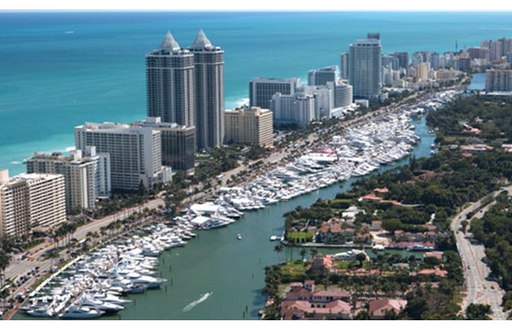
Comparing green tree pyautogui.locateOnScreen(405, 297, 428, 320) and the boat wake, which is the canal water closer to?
the boat wake

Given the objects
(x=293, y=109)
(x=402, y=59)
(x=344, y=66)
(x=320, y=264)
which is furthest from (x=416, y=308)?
(x=402, y=59)

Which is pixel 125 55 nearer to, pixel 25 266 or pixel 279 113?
pixel 279 113

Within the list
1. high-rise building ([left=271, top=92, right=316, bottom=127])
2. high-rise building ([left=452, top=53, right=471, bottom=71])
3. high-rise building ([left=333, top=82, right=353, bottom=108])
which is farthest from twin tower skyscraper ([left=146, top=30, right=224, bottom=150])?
high-rise building ([left=452, top=53, right=471, bottom=71])

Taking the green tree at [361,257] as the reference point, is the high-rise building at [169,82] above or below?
above

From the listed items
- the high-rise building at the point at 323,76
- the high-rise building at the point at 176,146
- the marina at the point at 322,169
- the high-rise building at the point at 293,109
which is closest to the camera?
the marina at the point at 322,169

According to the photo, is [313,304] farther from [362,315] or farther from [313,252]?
[313,252]

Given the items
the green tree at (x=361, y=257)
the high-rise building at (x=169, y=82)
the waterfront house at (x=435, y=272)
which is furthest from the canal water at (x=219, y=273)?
the high-rise building at (x=169, y=82)

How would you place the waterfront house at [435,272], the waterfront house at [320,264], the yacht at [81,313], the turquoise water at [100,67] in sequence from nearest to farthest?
the yacht at [81,313], the waterfront house at [435,272], the waterfront house at [320,264], the turquoise water at [100,67]

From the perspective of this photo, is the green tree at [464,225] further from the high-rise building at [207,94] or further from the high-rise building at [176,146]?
the high-rise building at [207,94]
